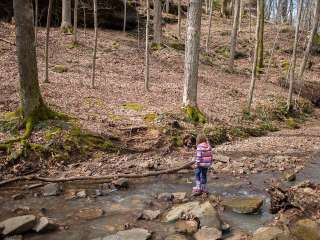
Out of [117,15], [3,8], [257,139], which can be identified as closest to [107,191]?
[257,139]

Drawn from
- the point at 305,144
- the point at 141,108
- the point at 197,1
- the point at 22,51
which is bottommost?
the point at 305,144

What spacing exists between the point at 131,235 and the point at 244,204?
2.98 m

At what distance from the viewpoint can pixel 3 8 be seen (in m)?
27.5

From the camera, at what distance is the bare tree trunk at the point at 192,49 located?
610 inches

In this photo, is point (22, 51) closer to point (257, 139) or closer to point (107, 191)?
point (107, 191)

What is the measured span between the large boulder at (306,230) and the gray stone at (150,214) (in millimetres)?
2854

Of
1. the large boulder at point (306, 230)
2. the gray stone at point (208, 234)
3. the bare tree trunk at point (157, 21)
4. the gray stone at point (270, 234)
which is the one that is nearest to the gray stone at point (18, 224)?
the gray stone at point (208, 234)

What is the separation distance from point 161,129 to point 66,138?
141 inches

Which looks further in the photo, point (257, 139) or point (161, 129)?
point (257, 139)

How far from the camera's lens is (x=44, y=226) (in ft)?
25.4

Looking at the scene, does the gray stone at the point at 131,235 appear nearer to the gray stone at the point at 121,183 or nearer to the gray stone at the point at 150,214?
the gray stone at the point at 150,214

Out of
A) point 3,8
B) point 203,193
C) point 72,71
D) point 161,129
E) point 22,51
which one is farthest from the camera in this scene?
point 3,8

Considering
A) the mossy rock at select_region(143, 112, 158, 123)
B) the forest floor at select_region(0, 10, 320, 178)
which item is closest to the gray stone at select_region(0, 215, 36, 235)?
the forest floor at select_region(0, 10, 320, 178)

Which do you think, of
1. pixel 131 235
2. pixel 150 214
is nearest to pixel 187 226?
pixel 150 214
